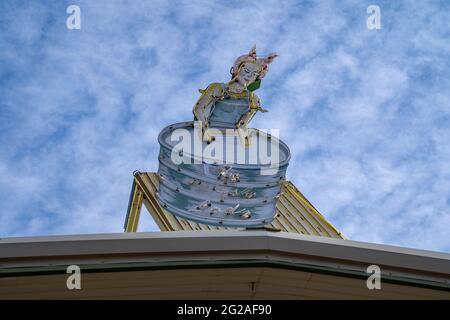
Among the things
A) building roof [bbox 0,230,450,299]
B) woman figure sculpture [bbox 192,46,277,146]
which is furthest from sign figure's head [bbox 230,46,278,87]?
building roof [bbox 0,230,450,299]

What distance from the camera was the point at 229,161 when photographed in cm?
1708

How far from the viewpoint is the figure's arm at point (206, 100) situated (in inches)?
691

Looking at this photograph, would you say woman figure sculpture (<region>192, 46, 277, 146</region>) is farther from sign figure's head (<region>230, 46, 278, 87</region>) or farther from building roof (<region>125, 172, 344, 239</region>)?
building roof (<region>125, 172, 344, 239</region>)

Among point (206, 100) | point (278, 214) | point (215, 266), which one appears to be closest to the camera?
point (215, 266)

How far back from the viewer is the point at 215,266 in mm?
9797

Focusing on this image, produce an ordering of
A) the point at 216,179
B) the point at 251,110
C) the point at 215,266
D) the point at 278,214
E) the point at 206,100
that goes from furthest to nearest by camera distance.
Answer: the point at 251,110 < the point at 206,100 < the point at 278,214 < the point at 216,179 < the point at 215,266

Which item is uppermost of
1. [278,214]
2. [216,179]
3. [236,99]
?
[236,99]

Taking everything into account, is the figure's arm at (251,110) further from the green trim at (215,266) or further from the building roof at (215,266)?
the green trim at (215,266)

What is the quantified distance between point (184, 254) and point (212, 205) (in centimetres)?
640

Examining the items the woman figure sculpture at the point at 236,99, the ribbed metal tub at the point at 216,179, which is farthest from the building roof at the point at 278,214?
the woman figure sculpture at the point at 236,99

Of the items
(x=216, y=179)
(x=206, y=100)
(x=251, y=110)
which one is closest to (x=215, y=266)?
(x=216, y=179)

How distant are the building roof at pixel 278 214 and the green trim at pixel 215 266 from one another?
5.92 metres

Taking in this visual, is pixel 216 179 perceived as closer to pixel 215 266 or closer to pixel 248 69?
pixel 248 69
